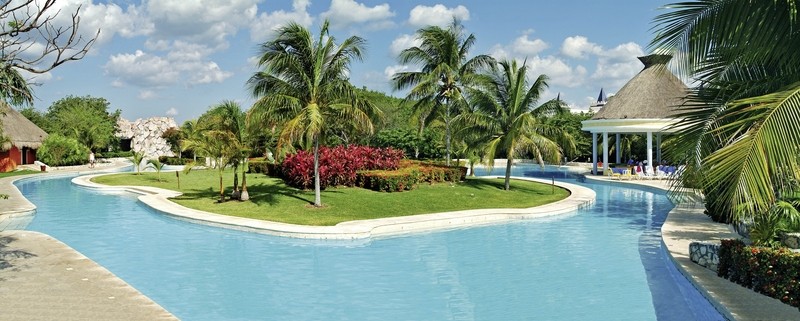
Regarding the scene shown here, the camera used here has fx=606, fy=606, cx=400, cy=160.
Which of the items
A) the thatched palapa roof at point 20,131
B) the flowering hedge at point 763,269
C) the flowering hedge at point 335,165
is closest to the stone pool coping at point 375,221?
the flowering hedge at point 335,165

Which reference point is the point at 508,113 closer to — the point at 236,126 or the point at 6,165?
the point at 236,126

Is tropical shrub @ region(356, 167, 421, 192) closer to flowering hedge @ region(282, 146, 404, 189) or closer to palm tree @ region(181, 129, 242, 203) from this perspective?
flowering hedge @ region(282, 146, 404, 189)

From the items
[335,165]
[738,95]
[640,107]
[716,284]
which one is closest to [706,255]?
[716,284]

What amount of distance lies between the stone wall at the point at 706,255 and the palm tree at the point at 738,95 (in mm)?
3803

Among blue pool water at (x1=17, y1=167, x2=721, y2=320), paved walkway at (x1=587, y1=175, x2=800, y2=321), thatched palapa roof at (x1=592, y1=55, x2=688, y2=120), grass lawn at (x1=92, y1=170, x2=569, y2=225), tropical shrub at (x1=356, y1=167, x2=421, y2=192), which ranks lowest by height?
blue pool water at (x1=17, y1=167, x2=721, y2=320)

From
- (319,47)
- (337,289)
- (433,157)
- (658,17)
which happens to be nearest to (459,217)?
(319,47)

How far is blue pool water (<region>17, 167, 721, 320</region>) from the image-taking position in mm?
9320

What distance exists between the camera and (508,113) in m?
25.3

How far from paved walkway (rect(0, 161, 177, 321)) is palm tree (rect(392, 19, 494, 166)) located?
17681 millimetres

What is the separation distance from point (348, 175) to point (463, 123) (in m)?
5.52

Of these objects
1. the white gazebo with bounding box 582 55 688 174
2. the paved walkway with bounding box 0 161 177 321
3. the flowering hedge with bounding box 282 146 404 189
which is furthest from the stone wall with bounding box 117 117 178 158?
the paved walkway with bounding box 0 161 177 321

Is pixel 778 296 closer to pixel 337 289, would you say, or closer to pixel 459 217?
pixel 337 289

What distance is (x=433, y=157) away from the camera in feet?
156

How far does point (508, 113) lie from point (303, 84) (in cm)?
1030
